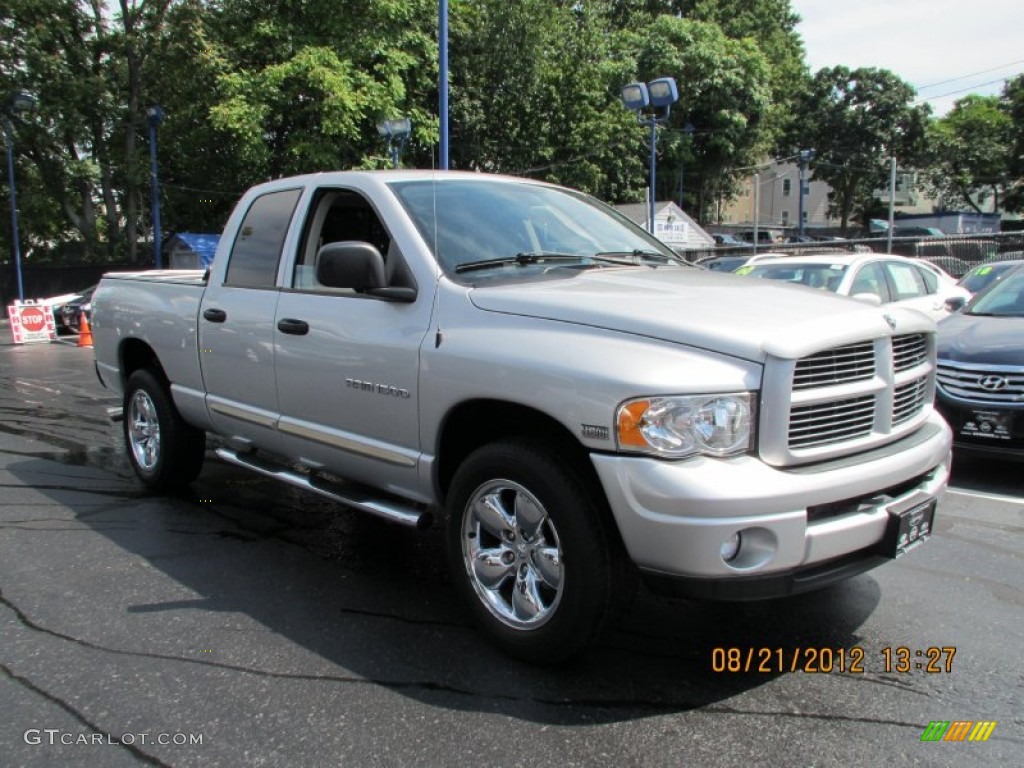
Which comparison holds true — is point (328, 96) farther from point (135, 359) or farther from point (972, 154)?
point (972, 154)

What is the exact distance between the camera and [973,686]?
3012 mm

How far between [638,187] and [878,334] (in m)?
38.5

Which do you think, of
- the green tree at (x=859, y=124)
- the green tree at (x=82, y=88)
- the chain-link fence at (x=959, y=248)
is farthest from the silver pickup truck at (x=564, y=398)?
the green tree at (x=859, y=124)

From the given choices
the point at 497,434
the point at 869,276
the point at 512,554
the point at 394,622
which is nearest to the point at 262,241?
the point at 497,434

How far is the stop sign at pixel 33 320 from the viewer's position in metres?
19.0

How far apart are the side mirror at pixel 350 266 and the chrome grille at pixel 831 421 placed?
182cm

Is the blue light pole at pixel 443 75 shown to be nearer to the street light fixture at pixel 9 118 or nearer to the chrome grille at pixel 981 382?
the chrome grille at pixel 981 382

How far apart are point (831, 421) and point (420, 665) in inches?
71.1

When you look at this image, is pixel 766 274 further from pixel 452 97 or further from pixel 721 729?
pixel 452 97

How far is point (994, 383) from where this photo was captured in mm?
5777

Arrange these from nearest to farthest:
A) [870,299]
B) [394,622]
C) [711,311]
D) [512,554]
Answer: [711,311], [512,554], [394,622], [870,299]

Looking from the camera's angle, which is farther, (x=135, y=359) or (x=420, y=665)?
(x=135, y=359)

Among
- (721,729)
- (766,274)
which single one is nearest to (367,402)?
(721,729)

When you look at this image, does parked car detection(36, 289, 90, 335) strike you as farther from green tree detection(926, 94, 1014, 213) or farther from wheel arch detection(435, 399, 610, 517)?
green tree detection(926, 94, 1014, 213)
